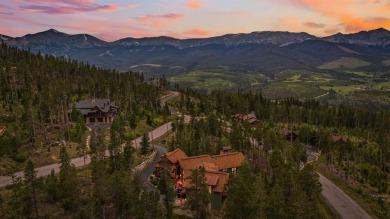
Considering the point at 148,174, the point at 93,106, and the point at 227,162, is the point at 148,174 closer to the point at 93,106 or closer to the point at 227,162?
the point at 227,162

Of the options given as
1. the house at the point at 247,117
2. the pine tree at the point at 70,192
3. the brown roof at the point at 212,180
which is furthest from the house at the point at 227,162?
the house at the point at 247,117

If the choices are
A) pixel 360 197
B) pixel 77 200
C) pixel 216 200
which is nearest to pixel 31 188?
pixel 77 200

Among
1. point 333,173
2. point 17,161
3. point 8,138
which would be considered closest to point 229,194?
point 17,161

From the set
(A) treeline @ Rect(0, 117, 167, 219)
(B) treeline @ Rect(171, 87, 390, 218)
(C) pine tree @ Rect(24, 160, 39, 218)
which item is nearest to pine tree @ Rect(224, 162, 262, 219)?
(A) treeline @ Rect(0, 117, 167, 219)

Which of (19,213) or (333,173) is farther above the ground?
(19,213)

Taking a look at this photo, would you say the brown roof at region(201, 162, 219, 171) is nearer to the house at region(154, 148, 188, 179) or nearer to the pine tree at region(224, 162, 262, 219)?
the house at region(154, 148, 188, 179)

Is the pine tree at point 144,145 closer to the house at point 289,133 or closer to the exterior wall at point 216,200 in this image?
the exterior wall at point 216,200

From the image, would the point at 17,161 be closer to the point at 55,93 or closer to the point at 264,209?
the point at 55,93
